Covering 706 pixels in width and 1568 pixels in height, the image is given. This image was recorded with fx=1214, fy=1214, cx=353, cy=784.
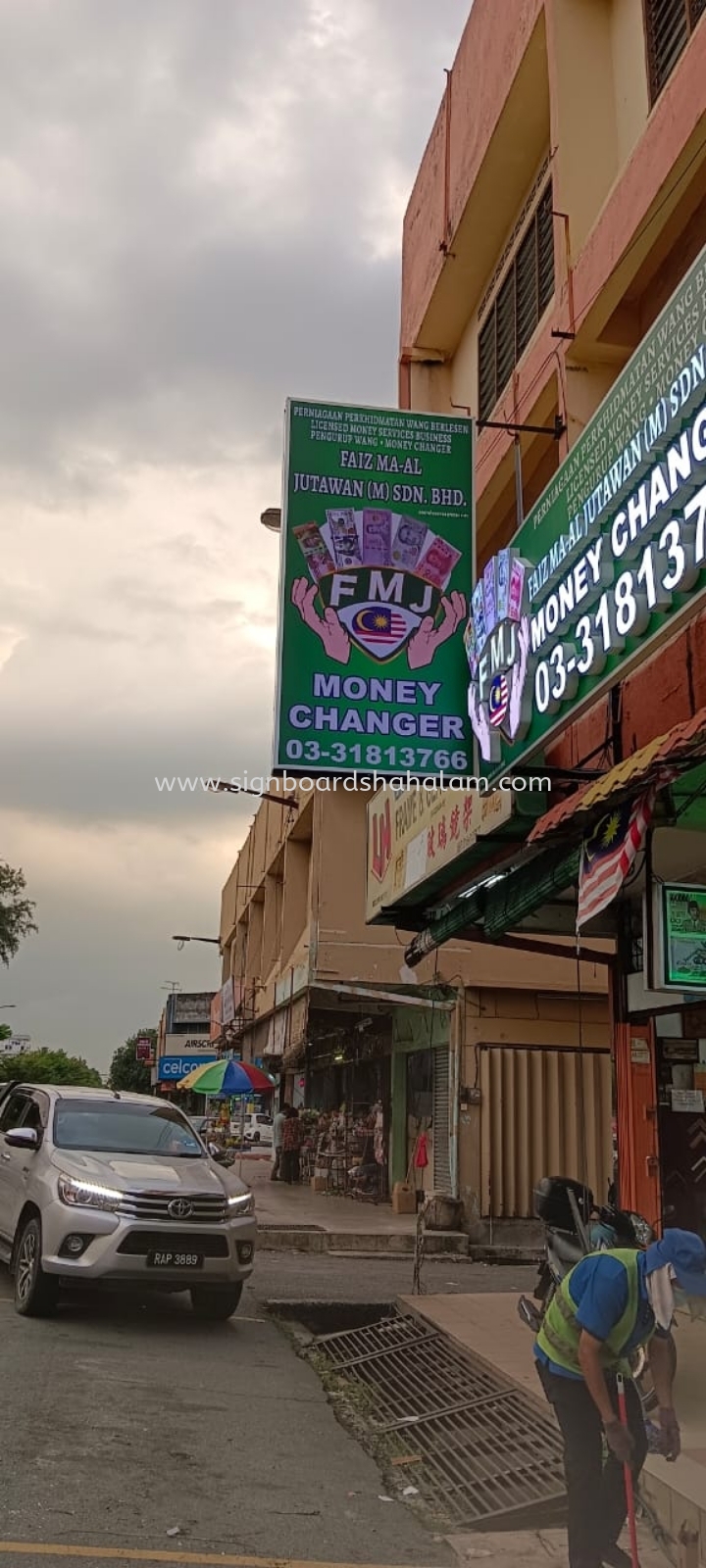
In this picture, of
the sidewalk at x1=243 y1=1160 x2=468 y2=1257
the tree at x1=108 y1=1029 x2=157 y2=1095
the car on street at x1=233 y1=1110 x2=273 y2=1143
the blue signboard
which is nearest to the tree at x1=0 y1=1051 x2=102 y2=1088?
the tree at x1=108 y1=1029 x2=157 y2=1095

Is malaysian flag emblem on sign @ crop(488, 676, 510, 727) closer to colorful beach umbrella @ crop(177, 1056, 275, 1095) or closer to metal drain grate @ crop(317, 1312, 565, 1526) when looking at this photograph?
metal drain grate @ crop(317, 1312, 565, 1526)

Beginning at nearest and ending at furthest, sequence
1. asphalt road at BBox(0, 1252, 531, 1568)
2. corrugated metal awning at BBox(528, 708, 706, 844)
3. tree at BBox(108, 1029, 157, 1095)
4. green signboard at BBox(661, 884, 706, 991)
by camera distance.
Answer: asphalt road at BBox(0, 1252, 531, 1568)
corrugated metal awning at BBox(528, 708, 706, 844)
green signboard at BBox(661, 884, 706, 991)
tree at BBox(108, 1029, 157, 1095)

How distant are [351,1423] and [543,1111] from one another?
34.8ft

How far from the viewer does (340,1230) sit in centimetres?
1518

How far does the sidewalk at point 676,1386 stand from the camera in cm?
499

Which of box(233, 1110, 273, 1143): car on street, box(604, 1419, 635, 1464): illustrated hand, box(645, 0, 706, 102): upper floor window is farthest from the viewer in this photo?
box(233, 1110, 273, 1143): car on street

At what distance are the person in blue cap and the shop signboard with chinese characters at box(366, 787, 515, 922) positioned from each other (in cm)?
411

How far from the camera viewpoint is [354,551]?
8906 mm

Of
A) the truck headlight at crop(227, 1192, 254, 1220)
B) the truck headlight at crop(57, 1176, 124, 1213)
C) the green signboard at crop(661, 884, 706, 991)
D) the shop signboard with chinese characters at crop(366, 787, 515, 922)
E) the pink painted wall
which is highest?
the pink painted wall

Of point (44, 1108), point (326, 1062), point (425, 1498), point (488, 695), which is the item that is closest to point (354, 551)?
point (488, 695)

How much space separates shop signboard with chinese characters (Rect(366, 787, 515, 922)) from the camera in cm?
866

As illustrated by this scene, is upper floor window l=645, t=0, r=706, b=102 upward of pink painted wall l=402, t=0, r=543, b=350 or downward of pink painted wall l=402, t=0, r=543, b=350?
downward

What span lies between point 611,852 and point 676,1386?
3179 millimetres

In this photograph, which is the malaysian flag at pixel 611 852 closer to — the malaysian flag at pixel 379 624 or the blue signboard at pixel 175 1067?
the malaysian flag at pixel 379 624
